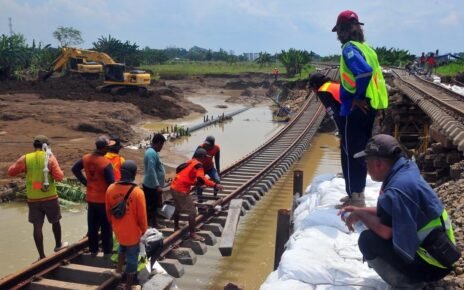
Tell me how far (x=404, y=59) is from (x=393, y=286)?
49445mm

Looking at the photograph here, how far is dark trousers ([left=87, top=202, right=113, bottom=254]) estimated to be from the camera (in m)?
5.65

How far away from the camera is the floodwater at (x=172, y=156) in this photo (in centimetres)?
790

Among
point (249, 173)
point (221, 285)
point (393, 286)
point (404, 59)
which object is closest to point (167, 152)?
point (249, 173)

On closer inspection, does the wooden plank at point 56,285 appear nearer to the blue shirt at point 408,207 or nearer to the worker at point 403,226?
the worker at point 403,226

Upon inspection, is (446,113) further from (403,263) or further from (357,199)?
(403,263)

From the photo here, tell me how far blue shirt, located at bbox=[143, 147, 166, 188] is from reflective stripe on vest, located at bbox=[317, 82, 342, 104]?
2.63 metres

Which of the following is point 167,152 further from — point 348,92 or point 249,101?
point 249,101

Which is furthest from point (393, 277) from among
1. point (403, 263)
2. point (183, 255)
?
point (183, 255)

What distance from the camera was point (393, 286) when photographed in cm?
316

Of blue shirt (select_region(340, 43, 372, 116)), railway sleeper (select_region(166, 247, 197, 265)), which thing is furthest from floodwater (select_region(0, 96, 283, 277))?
blue shirt (select_region(340, 43, 372, 116))

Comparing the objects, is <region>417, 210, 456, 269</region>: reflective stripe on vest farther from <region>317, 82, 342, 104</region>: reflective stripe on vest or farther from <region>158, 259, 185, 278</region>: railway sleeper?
<region>158, 259, 185, 278</region>: railway sleeper

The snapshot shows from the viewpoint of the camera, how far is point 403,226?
111 inches

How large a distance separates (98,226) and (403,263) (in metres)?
3.93

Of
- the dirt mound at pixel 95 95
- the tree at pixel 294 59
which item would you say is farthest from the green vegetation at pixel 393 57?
the dirt mound at pixel 95 95
